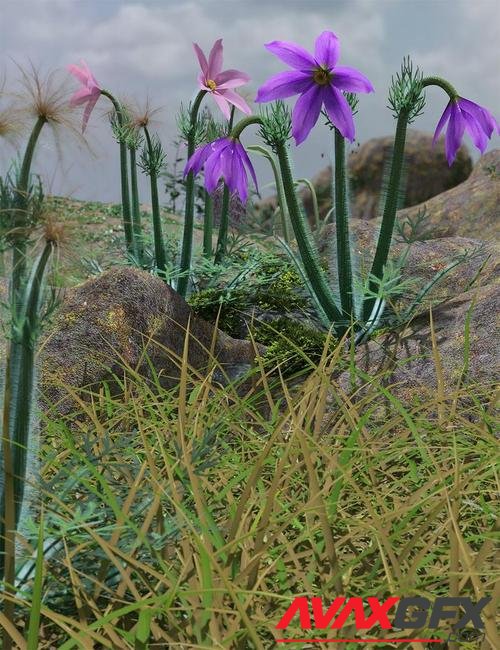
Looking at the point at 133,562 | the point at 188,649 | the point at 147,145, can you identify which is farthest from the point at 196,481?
the point at 147,145

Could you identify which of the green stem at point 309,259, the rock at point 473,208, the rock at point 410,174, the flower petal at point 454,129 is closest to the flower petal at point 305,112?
the green stem at point 309,259

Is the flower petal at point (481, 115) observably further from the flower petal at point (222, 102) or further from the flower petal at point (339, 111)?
the flower petal at point (222, 102)

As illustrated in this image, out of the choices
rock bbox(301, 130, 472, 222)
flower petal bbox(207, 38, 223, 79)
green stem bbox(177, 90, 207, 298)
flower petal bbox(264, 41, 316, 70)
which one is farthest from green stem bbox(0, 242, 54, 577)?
rock bbox(301, 130, 472, 222)

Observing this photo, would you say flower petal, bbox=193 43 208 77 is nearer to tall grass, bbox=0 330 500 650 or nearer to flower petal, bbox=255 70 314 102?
flower petal, bbox=255 70 314 102

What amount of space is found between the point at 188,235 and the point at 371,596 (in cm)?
287

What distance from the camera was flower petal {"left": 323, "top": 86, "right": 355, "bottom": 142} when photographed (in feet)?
10.2

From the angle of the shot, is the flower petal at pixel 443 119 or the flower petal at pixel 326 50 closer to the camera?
the flower petal at pixel 326 50

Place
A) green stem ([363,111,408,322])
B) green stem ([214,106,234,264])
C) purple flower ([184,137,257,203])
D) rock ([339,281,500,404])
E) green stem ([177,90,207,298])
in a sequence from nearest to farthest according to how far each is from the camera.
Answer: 1. rock ([339,281,500,404])
2. purple flower ([184,137,257,203])
3. green stem ([363,111,408,322])
4. green stem ([177,90,207,298])
5. green stem ([214,106,234,264])

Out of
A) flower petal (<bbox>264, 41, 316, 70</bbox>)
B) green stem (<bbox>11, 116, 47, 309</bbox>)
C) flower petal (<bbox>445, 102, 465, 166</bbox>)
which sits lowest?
green stem (<bbox>11, 116, 47, 309</bbox>)

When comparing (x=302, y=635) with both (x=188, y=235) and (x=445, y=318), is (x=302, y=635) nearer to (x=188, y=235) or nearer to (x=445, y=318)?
(x=445, y=318)

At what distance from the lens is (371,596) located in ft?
5.24

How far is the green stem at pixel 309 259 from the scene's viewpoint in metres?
3.58

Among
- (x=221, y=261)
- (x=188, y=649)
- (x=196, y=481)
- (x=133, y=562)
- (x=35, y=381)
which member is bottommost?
(x=188, y=649)

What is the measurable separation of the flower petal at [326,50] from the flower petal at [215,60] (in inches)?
41.0
